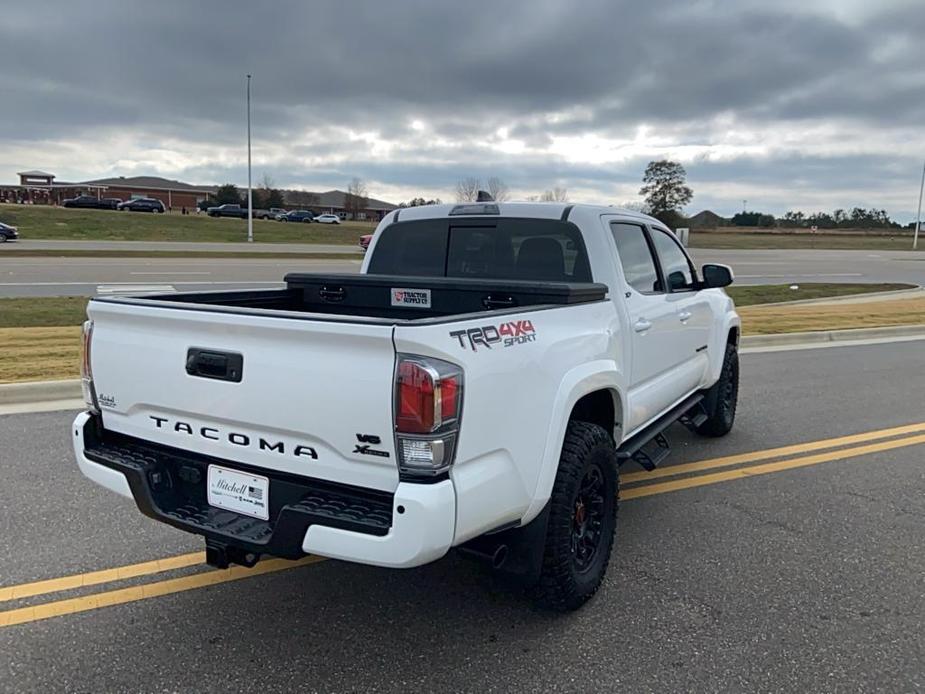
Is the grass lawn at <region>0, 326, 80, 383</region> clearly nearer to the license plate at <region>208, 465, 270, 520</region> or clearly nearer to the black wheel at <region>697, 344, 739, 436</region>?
the license plate at <region>208, 465, 270, 520</region>

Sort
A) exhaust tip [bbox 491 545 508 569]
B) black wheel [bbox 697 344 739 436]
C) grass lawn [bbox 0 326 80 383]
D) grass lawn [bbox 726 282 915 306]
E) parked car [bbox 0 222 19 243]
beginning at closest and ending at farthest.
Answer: exhaust tip [bbox 491 545 508 569]
black wheel [bbox 697 344 739 436]
grass lawn [bbox 0 326 80 383]
grass lawn [bbox 726 282 915 306]
parked car [bbox 0 222 19 243]

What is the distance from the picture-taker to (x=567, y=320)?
10.6 feet

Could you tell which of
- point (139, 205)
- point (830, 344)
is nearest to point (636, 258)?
point (830, 344)

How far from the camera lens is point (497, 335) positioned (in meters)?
2.69

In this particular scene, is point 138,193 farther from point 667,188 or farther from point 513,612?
point 513,612

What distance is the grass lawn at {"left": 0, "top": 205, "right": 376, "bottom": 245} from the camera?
4266 centimetres

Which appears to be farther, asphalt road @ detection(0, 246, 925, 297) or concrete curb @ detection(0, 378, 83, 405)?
asphalt road @ detection(0, 246, 925, 297)

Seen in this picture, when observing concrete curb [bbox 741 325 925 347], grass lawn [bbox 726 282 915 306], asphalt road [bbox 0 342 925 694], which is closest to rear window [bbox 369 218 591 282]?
asphalt road [bbox 0 342 925 694]

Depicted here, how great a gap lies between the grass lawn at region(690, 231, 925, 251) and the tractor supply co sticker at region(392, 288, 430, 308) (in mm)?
53210

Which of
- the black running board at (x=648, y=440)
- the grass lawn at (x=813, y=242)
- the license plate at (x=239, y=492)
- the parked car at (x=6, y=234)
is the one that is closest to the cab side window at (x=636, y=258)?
the black running board at (x=648, y=440)

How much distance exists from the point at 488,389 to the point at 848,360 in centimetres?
918

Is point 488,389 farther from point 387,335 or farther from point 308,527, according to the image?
point 308,527

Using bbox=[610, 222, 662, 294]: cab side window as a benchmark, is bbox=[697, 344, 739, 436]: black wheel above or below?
below

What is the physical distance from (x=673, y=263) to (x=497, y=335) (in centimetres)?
283
